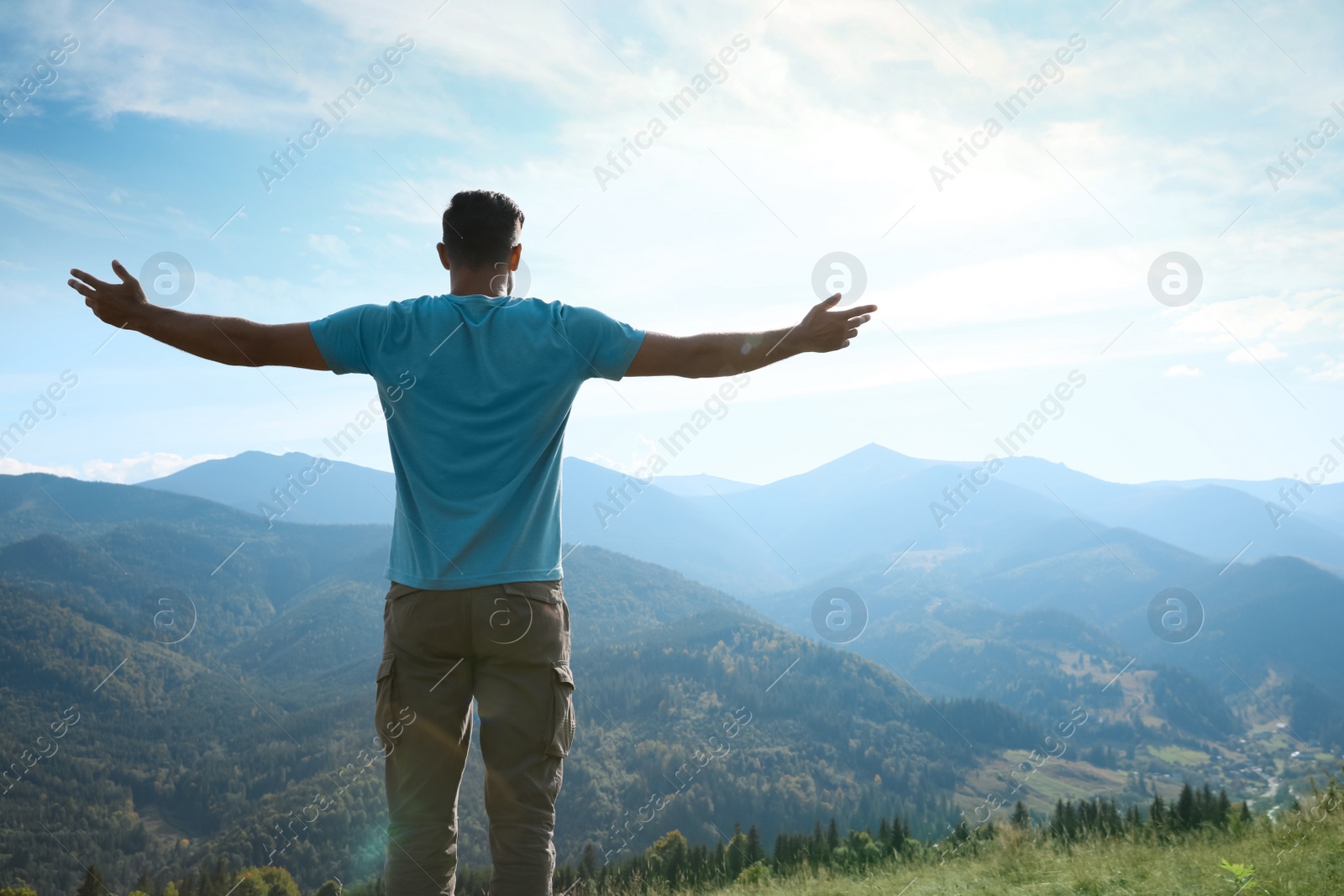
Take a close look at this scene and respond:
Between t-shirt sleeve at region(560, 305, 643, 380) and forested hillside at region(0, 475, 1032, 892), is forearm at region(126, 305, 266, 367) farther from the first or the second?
forested hillside at region(0, 475, 1032, 892)

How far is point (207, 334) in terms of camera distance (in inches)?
117

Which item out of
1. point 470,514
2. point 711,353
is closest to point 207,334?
point 470,514

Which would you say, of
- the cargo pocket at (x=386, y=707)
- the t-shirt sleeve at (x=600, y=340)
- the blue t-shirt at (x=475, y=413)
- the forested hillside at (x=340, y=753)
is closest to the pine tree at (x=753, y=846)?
the cargo pocket at (x=386, y=707)

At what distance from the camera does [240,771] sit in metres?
144

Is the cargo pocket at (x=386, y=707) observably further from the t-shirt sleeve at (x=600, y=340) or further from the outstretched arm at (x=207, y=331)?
the t-shirt sleeve at (x=600, y=340)

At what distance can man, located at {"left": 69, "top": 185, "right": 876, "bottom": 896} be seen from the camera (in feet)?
9.07

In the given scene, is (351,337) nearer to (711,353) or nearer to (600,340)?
(600,340)

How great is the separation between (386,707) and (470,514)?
2.53 ft

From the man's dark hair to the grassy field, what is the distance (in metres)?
5.16

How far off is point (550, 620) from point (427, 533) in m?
0.57

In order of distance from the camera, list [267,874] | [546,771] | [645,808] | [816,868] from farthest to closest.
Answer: [645,808]
[267,874]
[816,868]
[546,771]

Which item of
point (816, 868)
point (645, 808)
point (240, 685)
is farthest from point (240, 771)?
point (816, 868)

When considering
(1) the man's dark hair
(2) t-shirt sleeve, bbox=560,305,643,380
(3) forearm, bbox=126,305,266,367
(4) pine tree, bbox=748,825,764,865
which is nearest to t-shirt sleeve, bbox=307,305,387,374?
(3) forearm, bbox=126,305,266,367

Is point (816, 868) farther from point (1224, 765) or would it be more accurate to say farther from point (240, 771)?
point (1224, 765)
